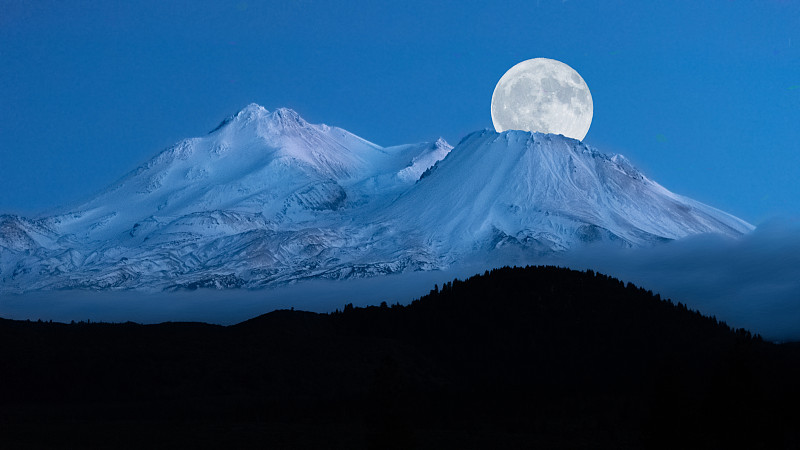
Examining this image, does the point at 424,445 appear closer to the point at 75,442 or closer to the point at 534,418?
the point at 534,418

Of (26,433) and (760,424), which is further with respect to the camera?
(26,433)

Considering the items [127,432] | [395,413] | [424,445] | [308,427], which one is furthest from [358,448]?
[395,413]

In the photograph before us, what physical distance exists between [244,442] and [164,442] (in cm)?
1117

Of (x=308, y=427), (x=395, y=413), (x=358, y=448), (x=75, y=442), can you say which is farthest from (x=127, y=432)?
(x=395, y=413)

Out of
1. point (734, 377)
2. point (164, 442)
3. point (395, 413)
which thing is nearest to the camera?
point (395, 413)

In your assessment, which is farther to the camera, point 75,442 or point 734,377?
point 75,442

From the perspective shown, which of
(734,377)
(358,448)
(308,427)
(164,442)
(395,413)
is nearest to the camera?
(395,413)

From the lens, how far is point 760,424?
132 metres

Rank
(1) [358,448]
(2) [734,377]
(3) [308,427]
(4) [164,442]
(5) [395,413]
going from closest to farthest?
(5) [395,413], (2) [734,377], (1) [358,448], (4) [164,442], (3) [308,427]

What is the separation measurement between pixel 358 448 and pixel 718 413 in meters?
51.7

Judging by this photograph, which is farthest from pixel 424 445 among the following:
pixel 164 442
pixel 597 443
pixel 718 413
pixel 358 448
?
pixel 718 413

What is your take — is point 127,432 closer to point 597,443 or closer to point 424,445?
point 424,445

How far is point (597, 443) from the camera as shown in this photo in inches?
6949

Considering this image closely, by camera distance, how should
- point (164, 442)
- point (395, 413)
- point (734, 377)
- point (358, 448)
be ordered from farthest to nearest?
point (164, 442), point (358, 448), point (734, 377), point (395, 413)
